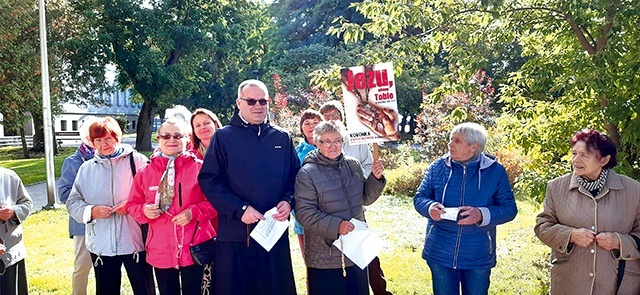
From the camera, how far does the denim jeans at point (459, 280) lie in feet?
12.2

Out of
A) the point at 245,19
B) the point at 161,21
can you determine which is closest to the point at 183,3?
the point at 161,21

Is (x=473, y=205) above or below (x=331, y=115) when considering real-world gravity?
below

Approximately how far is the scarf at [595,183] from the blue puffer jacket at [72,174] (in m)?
4.06

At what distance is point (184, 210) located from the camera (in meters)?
3.79

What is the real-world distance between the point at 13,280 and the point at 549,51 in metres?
5.50

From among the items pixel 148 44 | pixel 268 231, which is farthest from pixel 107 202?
pixel 148 44

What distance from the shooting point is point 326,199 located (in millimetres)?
3668

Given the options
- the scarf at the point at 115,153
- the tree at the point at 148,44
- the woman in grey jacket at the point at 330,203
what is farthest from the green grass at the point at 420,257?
the tree at the point at 148,44

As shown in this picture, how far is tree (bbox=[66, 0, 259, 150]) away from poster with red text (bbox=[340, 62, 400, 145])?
23419 millimetres

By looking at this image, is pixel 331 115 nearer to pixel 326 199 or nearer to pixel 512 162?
pixel 326 199

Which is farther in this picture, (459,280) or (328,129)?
(459,280)

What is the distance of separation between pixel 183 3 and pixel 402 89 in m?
13.6

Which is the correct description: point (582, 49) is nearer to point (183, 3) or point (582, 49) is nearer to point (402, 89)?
point (402, 89)

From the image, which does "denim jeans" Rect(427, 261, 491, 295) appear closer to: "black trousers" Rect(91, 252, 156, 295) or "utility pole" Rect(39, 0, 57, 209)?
"black trousers" Rect(91, 252, 156, 295)
